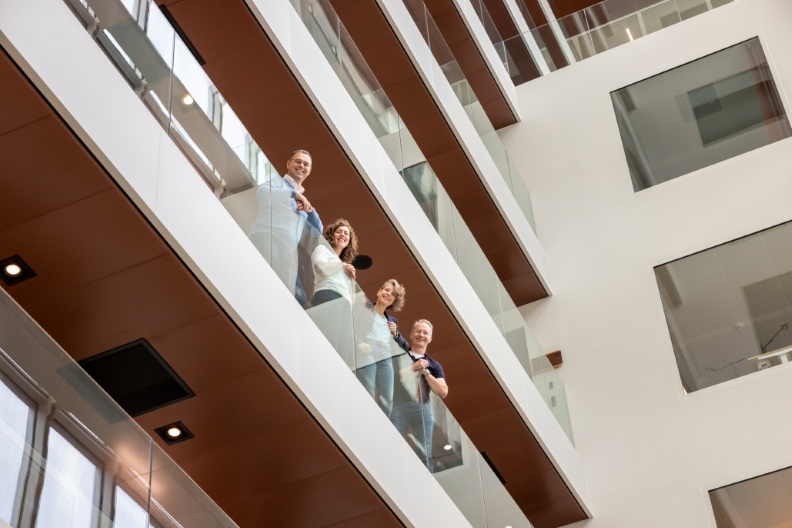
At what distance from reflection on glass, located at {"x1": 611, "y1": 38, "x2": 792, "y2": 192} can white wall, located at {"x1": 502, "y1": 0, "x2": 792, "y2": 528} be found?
0.15m

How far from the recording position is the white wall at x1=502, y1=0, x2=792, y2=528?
1162cm

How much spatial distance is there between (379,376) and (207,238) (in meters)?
1.87

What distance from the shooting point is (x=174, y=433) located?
26.1 ft

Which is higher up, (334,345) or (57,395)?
(334,345)

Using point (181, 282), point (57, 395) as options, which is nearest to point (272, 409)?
point (181, 282)

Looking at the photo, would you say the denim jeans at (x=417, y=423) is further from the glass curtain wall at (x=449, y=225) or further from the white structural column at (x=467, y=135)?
the white structural column at (x=467, y=135)

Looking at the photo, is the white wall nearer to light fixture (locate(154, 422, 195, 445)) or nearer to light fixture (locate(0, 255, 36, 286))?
light fixture (locate(154, 422, 195, 445))

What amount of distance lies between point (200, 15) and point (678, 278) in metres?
6.25

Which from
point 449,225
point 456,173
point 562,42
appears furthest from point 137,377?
point 562,42

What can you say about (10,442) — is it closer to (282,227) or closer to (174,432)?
(282,227)

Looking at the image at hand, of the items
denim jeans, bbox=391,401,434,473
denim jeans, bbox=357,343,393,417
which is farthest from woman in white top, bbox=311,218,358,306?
denim jeans, bbox=391,401,434,473

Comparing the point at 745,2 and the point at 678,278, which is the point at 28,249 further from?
the point at 745,2

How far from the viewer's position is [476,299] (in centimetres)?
1188

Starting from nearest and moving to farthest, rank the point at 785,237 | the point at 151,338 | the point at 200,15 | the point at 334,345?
1. the point at 151,338
2. the point at 334,345
3. the point at 200,15
4. the point at 785,237
